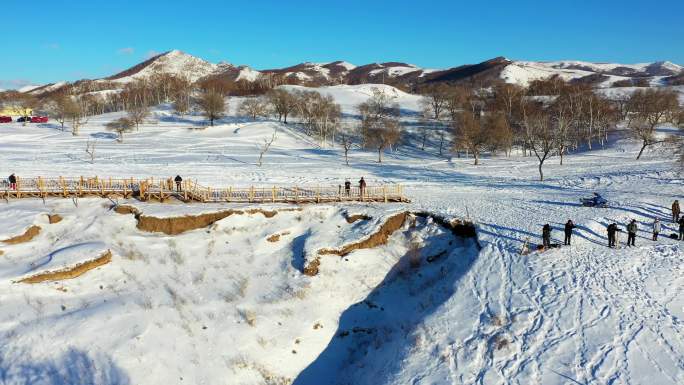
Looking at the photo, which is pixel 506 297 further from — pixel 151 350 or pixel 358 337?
pixel 151 350

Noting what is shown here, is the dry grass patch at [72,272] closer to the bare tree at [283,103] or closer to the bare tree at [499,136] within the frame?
the bare tree at [499,136]

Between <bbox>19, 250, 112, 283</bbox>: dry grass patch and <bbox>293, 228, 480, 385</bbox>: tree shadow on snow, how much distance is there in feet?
34.4

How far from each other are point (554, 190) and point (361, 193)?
1480 cm

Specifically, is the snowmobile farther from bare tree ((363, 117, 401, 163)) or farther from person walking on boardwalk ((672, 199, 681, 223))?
bare tree ((363, 117, 401, 163))

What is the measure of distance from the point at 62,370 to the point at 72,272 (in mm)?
5928

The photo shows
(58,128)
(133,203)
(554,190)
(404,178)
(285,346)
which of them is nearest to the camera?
(285,346)

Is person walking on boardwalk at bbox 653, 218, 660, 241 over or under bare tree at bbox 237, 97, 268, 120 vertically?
under

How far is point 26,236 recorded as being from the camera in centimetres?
2234

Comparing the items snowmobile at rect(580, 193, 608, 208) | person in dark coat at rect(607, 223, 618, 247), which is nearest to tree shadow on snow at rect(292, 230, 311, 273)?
person in dark coat at rect(607, 223, 618, 247)

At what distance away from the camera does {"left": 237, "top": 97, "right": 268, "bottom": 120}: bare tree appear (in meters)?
90.2

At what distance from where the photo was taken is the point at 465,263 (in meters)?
21.7

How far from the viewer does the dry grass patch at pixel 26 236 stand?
21.8 meters

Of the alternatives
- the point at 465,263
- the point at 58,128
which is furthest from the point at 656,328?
the point at 58,128

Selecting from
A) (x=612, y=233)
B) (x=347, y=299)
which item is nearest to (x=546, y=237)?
(x=612, y=233)
